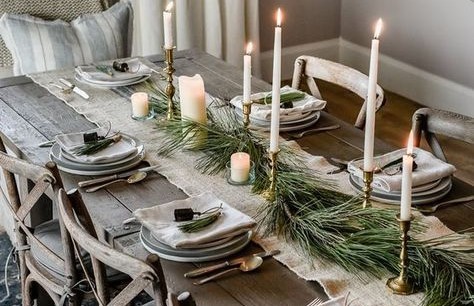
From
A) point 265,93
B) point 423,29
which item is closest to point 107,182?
point 265,93

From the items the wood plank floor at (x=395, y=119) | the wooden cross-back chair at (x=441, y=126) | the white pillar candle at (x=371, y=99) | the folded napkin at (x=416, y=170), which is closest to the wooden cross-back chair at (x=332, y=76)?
the wooden cross-back chair at (x=441, y=126)

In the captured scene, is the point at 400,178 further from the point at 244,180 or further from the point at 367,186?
the point at 244,180

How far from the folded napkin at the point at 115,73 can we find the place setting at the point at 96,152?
1.63ft

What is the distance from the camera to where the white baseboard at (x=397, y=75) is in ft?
14.6

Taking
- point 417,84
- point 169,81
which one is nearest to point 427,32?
point 417,84

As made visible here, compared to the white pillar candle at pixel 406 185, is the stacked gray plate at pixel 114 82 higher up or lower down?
lower down

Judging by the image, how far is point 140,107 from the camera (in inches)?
101

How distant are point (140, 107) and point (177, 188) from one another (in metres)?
0.52

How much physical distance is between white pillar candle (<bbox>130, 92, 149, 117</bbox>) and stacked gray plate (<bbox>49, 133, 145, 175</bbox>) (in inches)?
12.3

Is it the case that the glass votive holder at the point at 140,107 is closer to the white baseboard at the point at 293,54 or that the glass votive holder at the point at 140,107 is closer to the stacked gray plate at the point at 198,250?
the stacked gray plate at the point at 198,250

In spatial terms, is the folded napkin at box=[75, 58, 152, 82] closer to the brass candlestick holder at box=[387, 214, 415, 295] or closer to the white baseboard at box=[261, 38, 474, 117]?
the brass candlestick holder at box=[387, 214, 415, 295]

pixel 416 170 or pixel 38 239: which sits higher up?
pixel 416 170

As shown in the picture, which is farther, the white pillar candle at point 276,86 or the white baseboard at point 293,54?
the white baseboard at point 293,54

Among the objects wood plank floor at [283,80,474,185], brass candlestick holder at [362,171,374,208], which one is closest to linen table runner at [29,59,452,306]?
brass candlestick holder at [362,171,374,208]
